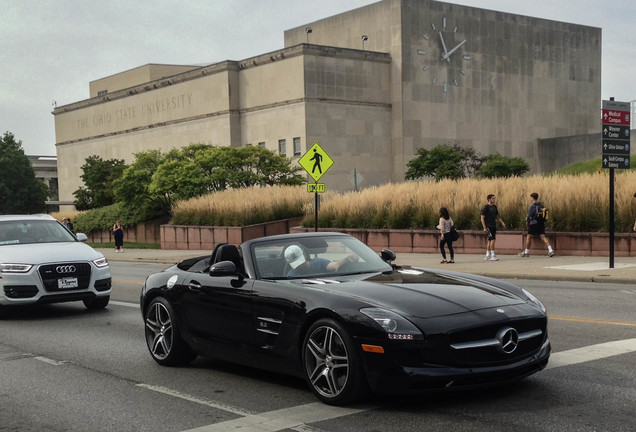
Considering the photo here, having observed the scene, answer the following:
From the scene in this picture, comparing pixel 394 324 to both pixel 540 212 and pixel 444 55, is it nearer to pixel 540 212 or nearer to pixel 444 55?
pixel 540 212

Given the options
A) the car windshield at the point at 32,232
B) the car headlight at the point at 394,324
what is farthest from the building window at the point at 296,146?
the car headlight at the point at 394,324

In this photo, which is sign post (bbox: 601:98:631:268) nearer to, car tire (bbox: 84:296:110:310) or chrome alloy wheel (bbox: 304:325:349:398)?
car tire (bbox: 84:296:110:310)

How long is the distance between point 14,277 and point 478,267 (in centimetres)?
1163

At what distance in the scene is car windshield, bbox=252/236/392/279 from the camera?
7586 mm

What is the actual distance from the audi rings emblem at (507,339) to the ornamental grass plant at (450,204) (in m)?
17.4

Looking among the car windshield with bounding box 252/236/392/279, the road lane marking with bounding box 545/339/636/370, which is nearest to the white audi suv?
the car windshield with bounding box 252/236/392/279

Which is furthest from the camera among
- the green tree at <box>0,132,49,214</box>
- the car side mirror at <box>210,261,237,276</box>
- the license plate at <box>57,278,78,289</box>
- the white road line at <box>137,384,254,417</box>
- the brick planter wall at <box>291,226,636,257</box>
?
the green tree at <box>0,132,49,214</box>

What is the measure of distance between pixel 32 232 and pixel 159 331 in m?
6.39

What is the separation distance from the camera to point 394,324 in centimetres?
610

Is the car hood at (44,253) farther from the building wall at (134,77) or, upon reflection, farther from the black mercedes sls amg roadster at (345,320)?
the building wall at (134,77)

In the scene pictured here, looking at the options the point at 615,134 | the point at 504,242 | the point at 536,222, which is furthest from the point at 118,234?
the point at 615,134

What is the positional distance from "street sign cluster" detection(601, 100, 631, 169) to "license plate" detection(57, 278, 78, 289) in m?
11.4

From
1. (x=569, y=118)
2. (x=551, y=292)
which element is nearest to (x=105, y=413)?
(x=551, y=292)

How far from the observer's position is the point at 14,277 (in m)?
12.8
